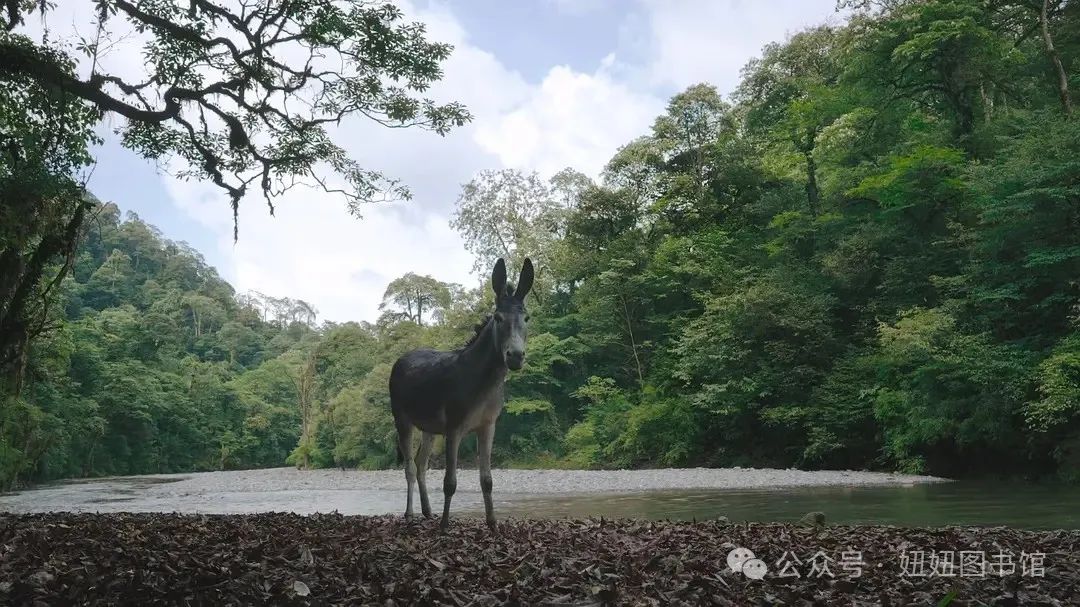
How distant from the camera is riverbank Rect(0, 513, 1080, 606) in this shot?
4102mm

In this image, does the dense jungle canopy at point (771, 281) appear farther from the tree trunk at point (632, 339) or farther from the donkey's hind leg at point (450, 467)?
the donkey's hind leg at point (450, 467)

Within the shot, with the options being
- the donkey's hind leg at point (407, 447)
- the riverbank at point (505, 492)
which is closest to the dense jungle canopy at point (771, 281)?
the riverbank at point (505, 492)

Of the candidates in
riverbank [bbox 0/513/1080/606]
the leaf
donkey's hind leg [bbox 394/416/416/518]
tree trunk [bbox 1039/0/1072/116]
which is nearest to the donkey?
donkey's hind leg [bbox 394/416/416/518]

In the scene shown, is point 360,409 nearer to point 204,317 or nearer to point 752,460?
point 752,460

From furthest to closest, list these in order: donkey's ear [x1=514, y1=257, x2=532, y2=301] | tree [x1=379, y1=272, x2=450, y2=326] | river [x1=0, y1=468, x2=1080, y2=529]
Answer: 1. tree [x1=379, y1=272, x2=450, y2=326]
2. river [x1=0, y1=468, x2=1080, y2=529]
3. donkey's ear [x1=514, y1=257, x2=532, y2=301]

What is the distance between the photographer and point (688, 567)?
476 centimetres

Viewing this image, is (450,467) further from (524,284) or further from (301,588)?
(301,588)

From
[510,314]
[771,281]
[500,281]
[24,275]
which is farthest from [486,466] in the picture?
[771,281]

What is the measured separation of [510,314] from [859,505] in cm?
870

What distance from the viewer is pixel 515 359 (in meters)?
6.57

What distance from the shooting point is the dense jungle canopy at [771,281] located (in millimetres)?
18703

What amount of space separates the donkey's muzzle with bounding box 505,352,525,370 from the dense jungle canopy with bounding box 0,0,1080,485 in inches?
220

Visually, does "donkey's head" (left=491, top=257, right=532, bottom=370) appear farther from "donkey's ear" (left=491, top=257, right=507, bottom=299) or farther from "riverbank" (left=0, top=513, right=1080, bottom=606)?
"riverbank" (left=0, top=513, right=1080, bottom=606)

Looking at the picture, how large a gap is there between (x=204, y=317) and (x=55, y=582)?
10036cm
